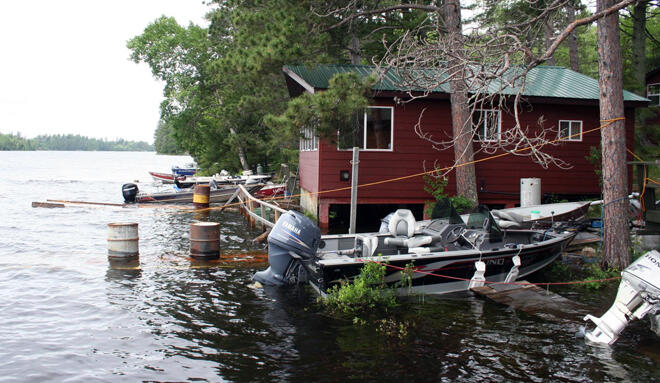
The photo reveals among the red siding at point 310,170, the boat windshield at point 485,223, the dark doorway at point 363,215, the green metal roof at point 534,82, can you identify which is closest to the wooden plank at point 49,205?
the red siding at point 310,170

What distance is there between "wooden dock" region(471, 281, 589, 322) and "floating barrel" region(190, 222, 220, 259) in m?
6.31

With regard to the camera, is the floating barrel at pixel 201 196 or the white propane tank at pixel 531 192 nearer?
the white propane tank at pixel 531 192

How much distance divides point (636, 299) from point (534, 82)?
11.6 metres

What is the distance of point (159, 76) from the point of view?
3925 centimetres

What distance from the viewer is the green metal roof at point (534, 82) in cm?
1596

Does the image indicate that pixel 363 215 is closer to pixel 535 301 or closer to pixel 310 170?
pixel 310 170

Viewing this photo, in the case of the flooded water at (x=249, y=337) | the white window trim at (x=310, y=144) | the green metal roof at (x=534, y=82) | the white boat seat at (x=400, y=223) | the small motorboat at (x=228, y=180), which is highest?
the green metal roof at (x=534, y=82)

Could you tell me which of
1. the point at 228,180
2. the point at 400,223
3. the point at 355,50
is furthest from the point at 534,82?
the point at 228,180

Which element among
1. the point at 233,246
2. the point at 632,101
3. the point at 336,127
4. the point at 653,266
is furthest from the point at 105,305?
the point at 632,101

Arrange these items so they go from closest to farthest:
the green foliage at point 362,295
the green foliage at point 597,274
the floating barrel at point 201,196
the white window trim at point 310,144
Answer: the green foliage at point 362,295, the green foliage at point 597,274, the white window trim at point 310,144, the floating barrel at point 201,196

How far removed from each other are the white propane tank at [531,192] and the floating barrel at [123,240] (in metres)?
10.7

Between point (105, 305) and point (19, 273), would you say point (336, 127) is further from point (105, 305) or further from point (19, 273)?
point (19, 273)

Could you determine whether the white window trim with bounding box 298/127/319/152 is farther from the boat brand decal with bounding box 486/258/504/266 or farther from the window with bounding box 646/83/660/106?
the window with bounding box 646/83/660/106

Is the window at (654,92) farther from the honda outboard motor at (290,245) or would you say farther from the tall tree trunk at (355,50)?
the honda outboard motor at (290,245)
